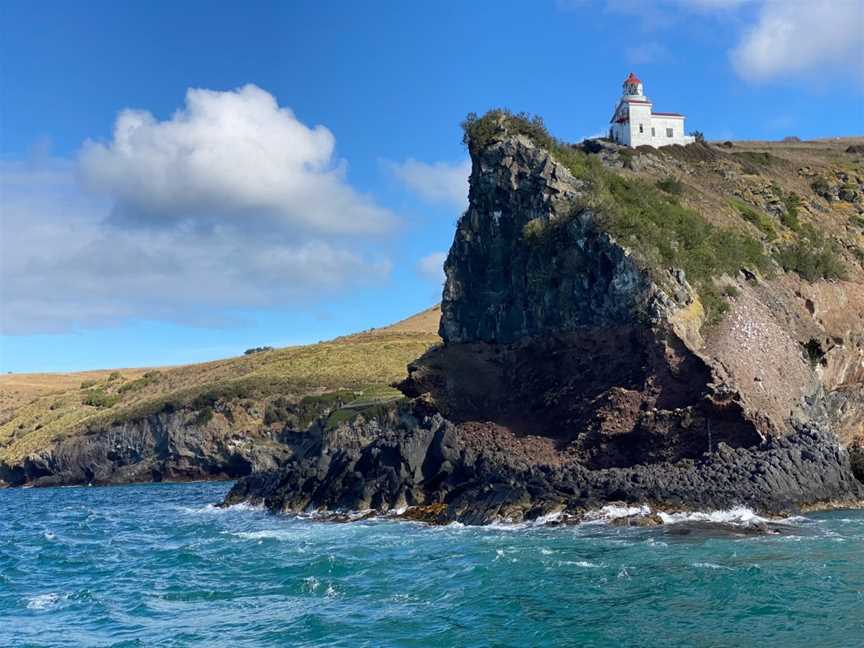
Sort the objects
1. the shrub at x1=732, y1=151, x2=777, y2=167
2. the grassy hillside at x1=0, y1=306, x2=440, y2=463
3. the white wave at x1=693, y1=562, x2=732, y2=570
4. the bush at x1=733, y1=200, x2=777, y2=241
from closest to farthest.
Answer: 1. the white wave at x1=693, y1=562, x2=732, y2=570
2. the bush at x1=733, y1=200, x2=777, y2=241
3. the shrub at x1=732, y1=151, x2=777, y2=167
4. the grassy hillside at x1=0, y1=306, x2=440, y2=463

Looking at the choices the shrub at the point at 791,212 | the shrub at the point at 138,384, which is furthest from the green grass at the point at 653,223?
the shrub at the point at 138,384

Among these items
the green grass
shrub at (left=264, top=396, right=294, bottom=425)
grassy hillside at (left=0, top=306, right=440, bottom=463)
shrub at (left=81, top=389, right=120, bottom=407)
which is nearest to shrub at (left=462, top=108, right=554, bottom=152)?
the green grass

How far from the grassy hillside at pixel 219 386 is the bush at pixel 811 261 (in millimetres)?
31036

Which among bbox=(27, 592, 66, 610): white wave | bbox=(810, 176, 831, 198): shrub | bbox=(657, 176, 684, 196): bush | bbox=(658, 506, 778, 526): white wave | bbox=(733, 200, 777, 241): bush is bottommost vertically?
bbox=(27, 592, 66, 610): white wave

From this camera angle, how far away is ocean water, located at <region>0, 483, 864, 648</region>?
729 inches

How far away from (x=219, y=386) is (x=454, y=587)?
66169 mm

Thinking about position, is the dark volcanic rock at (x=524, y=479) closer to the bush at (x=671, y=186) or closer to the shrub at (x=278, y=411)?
the bush at (x=671, y=186)

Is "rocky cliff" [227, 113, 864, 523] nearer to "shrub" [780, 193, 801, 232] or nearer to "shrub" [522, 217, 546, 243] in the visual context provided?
"shrub" [522, 217, 546, 243]

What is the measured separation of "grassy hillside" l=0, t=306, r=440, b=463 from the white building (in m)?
28.9

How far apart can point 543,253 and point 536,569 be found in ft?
75.9

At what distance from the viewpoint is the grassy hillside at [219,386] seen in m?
82.9

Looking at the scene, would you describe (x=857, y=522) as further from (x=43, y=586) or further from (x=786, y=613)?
(x=43, y=586)

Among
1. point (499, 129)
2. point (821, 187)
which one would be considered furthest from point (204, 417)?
point (821, 187)

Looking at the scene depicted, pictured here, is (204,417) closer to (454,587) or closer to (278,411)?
(278,411)
